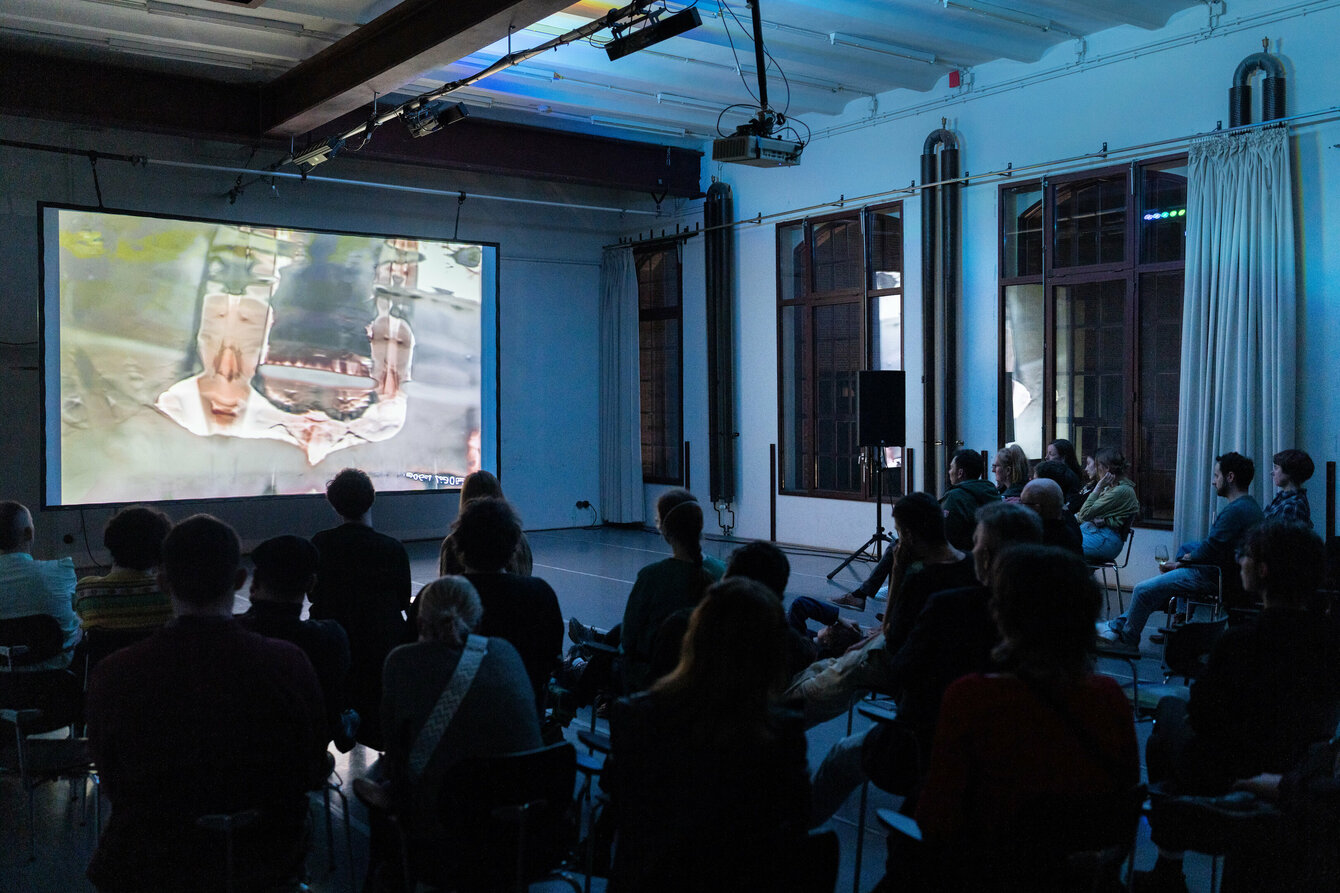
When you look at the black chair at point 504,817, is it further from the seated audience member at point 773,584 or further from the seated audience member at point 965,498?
the seated audience member at point 965,498

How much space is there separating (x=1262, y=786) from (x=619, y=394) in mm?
10034

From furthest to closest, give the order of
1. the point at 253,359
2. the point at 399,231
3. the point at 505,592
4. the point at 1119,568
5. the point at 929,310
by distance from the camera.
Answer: the point at 399,231
the point at 253,359
the point at 929,310
the point at 1119,568
the point at 505,592

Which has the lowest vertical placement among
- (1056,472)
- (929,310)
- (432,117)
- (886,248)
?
(1056,472)

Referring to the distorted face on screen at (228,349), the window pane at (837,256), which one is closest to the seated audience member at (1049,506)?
the window pane at (837,256)

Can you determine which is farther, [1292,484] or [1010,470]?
[1010,470]

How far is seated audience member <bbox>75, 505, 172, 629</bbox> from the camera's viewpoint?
338cm

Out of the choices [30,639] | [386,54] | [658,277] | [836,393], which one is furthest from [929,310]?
[30,639]

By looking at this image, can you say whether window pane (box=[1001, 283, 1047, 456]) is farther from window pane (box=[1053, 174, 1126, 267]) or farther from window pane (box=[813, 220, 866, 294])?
window pane (box=[813, 220, 866, 294])

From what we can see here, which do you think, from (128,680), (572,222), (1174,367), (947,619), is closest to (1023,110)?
(1174,367)

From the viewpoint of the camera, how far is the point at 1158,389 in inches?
305

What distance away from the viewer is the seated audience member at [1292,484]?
5.69m

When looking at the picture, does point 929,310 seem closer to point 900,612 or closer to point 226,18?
point 226,18

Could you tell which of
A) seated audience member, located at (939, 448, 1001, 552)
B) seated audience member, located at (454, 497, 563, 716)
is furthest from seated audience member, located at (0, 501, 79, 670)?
seated audience member, located at (939, 448, 1001, 552)

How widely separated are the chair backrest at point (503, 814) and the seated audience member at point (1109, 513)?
496cm
